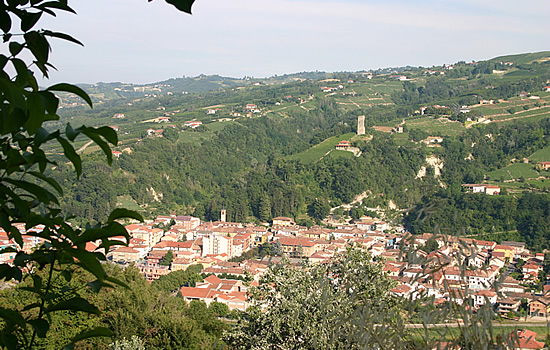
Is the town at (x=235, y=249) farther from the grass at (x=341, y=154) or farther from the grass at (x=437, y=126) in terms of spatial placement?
the grass at (x=437, y=126)

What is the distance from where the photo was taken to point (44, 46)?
1.19m

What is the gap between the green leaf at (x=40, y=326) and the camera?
113 centimetres

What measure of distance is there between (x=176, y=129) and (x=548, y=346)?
225 ft

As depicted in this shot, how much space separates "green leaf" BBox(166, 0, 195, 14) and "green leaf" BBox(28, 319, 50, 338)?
2.38 ft

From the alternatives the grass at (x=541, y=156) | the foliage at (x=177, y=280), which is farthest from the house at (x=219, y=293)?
the grass at (x=541, y=156)

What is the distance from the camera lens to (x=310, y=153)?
59062mm

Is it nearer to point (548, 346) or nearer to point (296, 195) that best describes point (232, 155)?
point (296, 195)

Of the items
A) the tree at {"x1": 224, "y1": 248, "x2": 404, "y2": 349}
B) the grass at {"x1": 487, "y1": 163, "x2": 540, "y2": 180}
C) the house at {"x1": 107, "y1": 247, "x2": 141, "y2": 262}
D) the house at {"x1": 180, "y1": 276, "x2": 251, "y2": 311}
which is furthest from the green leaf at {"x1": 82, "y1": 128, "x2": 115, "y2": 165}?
the grass at {"x1": 487, "y1": 163, "x2": 540, "y2": 180}

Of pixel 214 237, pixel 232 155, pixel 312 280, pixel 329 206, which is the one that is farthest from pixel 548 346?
pixel 232 155

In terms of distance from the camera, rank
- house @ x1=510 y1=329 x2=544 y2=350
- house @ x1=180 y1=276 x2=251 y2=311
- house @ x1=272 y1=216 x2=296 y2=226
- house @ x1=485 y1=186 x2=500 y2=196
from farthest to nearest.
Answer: house @ x1=272 y1=216 x2=296 y2=226
house @ x1=485 y1=186 x2=500 y2=196
house @ x1=180 y1=276 x2=251 y2=311
house @ x1=510 y1=329 x2=544 y2=350

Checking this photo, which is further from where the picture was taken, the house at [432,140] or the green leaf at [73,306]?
the house at [432,140]

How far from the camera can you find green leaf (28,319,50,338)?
113cm

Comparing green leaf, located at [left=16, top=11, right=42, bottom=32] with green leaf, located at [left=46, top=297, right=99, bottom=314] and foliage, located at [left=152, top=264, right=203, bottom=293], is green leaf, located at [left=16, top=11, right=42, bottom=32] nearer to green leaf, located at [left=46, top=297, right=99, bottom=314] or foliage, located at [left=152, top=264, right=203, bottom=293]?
green leaf, located at [left=46, top=297, right=99, bottom=314]

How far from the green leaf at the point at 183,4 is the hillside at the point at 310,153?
36933 millimetres
